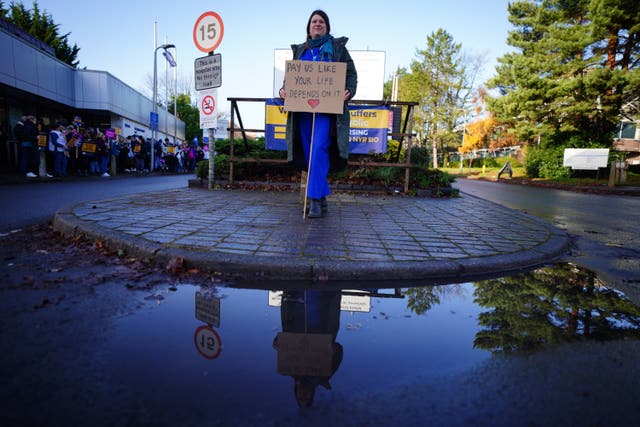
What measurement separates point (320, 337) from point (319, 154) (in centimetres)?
312

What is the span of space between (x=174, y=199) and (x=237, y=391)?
17.3 feet

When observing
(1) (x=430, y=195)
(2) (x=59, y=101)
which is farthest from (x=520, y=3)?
(2) (x=59, y=101)

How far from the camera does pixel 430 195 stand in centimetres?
844

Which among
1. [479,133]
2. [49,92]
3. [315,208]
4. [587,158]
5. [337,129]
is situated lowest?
[315,208]

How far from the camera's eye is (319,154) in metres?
4.71

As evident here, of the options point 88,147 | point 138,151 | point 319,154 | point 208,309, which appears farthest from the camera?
point 138,151

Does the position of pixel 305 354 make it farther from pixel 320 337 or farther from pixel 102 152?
pixel 102 152

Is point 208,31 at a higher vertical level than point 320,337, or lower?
higher

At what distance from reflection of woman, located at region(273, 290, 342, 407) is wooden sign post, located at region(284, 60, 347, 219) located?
2458 mm

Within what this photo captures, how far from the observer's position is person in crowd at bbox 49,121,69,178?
12.5 meters

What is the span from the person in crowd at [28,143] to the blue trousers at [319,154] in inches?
445

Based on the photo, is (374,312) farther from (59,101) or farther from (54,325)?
(59,101)

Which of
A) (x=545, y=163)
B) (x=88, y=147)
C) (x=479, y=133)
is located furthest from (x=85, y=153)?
(x=479, y=133)

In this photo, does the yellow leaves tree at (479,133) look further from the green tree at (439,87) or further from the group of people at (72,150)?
the group of people at (72,150)
